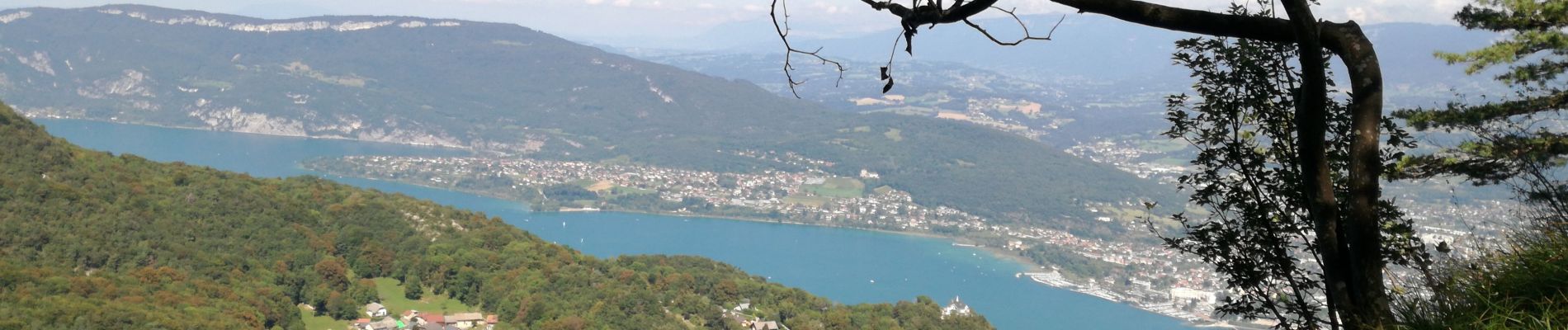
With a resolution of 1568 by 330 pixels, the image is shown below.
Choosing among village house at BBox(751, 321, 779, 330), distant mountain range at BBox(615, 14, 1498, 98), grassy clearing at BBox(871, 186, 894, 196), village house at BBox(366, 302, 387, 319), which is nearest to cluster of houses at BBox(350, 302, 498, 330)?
village house at BBox(366, 302, 387, 319)

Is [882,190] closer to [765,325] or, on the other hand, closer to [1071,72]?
[765,325]

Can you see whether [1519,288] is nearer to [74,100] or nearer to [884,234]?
[884,234]

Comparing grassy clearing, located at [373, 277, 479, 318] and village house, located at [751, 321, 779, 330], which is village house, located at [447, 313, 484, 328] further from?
village house, located at [751, 321, 779, 330]

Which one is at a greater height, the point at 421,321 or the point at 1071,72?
the point at 421,321

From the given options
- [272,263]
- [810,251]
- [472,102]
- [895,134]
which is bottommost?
[810,251]

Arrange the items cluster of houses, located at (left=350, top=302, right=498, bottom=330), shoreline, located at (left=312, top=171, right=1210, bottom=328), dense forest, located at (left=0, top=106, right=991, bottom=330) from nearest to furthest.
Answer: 1. dense forest, located at (left=0, top=106, right=991, bottom=330)
2. cluster of houses, located at (left=350, top=302, right=498, bottom=330)
3. shoreline, located at (left=312, top=171, right=1210, bottom=328)

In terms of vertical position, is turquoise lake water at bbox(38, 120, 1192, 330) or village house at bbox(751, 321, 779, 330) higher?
village house at bbox(751, 321, 779, 330)

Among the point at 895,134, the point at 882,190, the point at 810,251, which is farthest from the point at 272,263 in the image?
the point at 895,134

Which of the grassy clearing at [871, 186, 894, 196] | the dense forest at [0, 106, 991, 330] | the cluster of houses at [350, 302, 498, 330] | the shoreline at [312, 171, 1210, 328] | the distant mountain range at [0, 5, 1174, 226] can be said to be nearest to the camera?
the dense forest at [0, 106, 991, 330]
